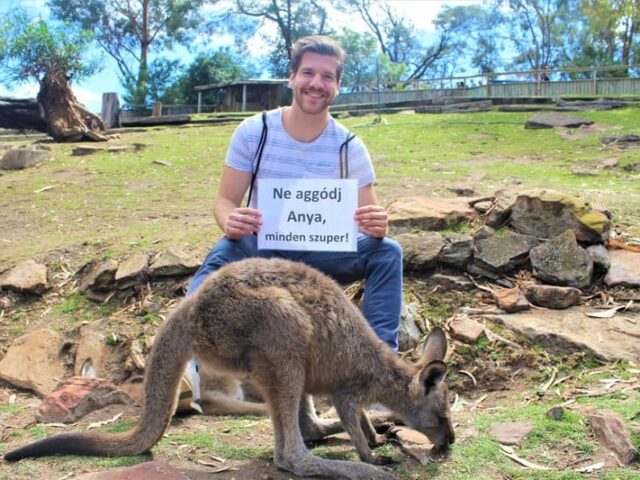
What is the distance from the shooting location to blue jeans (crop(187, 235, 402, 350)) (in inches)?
160

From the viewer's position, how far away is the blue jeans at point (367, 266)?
4.06m

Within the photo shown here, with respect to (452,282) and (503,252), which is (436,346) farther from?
(503,252)

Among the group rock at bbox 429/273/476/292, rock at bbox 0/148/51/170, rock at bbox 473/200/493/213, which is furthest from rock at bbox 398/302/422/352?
rock at bbox 0/148/51/170

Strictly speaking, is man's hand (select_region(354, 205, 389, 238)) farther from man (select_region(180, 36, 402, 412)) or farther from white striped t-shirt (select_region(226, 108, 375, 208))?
white striped t-shirt (select_region(226, 108, 375, 208))

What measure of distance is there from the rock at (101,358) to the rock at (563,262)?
322 cm

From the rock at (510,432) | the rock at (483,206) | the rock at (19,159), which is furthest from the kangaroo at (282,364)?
the rock at (19,159)

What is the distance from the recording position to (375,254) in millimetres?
4207

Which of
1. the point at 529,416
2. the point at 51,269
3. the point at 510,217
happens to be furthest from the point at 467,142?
the point at 529,416

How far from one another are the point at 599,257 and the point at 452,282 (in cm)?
118

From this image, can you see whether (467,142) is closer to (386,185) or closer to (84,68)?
(386,185)

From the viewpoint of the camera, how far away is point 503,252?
5.70 meters

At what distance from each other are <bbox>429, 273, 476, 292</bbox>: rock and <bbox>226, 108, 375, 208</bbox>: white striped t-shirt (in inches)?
60.8

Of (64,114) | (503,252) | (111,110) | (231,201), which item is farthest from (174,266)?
(111,110)

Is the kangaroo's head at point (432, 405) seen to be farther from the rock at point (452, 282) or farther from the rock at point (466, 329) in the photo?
the rock at point (452, 282)
